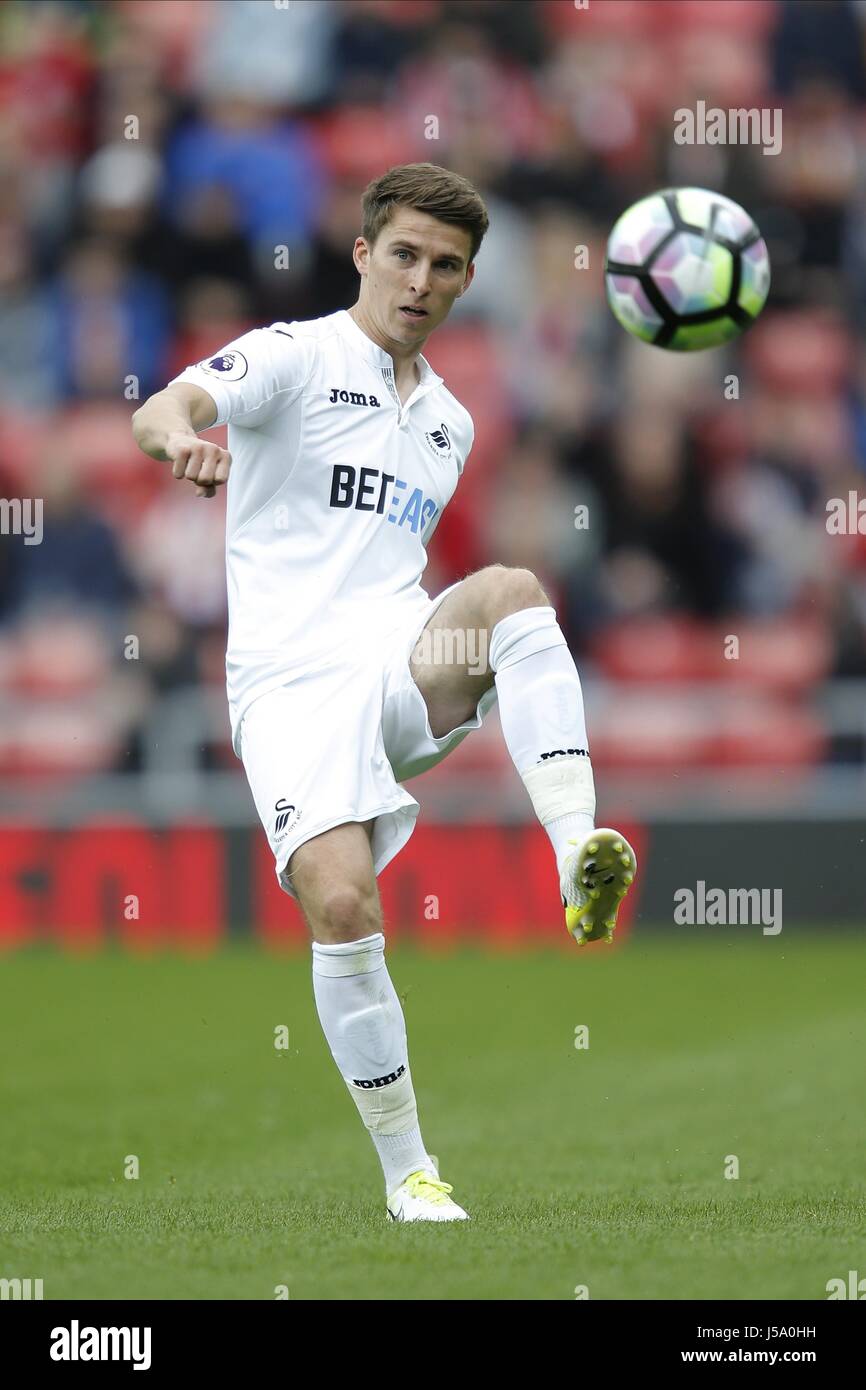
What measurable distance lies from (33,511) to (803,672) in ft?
16.4

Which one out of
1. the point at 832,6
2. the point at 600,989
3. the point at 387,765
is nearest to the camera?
the point at 387,765

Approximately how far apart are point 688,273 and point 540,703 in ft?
7.85

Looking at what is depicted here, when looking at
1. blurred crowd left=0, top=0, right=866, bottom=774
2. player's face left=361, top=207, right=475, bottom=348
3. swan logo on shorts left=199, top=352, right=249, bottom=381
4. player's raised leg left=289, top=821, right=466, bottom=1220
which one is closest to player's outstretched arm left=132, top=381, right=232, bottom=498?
swan logo on shorts left=199, top=352, right=249, bottom=381

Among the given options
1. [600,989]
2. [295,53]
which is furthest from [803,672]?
[295,53]

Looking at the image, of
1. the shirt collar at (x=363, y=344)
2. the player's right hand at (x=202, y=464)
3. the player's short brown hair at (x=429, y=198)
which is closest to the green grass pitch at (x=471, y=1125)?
the player's right hand at (x=202, y=464)

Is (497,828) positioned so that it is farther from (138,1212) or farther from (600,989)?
(138,1212)

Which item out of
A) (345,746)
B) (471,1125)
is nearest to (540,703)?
(345,746)

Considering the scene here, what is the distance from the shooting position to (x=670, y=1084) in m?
8.30

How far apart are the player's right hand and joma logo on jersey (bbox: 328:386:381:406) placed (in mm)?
993

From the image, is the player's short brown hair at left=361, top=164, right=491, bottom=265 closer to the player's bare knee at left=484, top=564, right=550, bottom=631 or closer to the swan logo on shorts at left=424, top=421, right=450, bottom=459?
the swan logo on shorts at left=424, top=421, right=450, bottom=459

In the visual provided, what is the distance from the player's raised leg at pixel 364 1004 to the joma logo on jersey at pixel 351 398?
1102 mm

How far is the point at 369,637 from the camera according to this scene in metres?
5.61

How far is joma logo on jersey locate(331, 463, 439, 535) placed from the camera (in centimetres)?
566

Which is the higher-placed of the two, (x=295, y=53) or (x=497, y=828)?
(x=295, y=53)
